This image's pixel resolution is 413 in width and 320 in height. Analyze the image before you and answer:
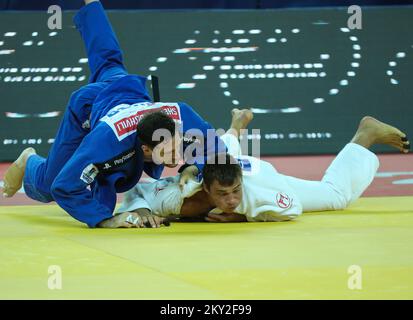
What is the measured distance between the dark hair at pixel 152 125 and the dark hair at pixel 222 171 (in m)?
0.28

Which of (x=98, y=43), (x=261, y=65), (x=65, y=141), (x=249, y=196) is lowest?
(x=261, y=65)

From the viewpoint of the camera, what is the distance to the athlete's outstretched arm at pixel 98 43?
5.93 m

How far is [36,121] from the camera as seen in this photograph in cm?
1012

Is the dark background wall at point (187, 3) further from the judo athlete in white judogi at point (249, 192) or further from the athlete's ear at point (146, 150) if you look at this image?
the athlete's ear at point (146, 150)

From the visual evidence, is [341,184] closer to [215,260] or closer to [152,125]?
[152,125]

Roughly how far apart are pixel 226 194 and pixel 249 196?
0.25 metres

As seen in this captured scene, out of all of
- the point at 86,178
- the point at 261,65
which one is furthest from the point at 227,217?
the point at 261,65

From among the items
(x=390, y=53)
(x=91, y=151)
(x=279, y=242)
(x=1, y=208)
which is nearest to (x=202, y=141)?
(x=91, y=151)

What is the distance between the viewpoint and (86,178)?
4.56 meters

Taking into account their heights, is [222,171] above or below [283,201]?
above

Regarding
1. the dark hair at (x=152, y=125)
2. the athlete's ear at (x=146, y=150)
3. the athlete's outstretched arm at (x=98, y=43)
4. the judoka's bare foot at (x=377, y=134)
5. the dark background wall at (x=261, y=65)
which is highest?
the athlete's outstretched arm at (x=98, y=43)

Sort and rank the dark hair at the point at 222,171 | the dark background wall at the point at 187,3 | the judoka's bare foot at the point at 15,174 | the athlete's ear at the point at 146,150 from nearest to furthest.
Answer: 1. the dark hair at the point at 222,171
2. the athlete's ear at the point at 146,150
3. the judoka's bare foot at the point at 15,174
4. the dark background wall at the point at 187,3

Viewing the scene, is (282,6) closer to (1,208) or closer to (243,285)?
(1,208)

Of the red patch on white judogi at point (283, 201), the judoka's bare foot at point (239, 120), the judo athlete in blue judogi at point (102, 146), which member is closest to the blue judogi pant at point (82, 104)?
the judo athlete in blue judogi at point (102, 146)
